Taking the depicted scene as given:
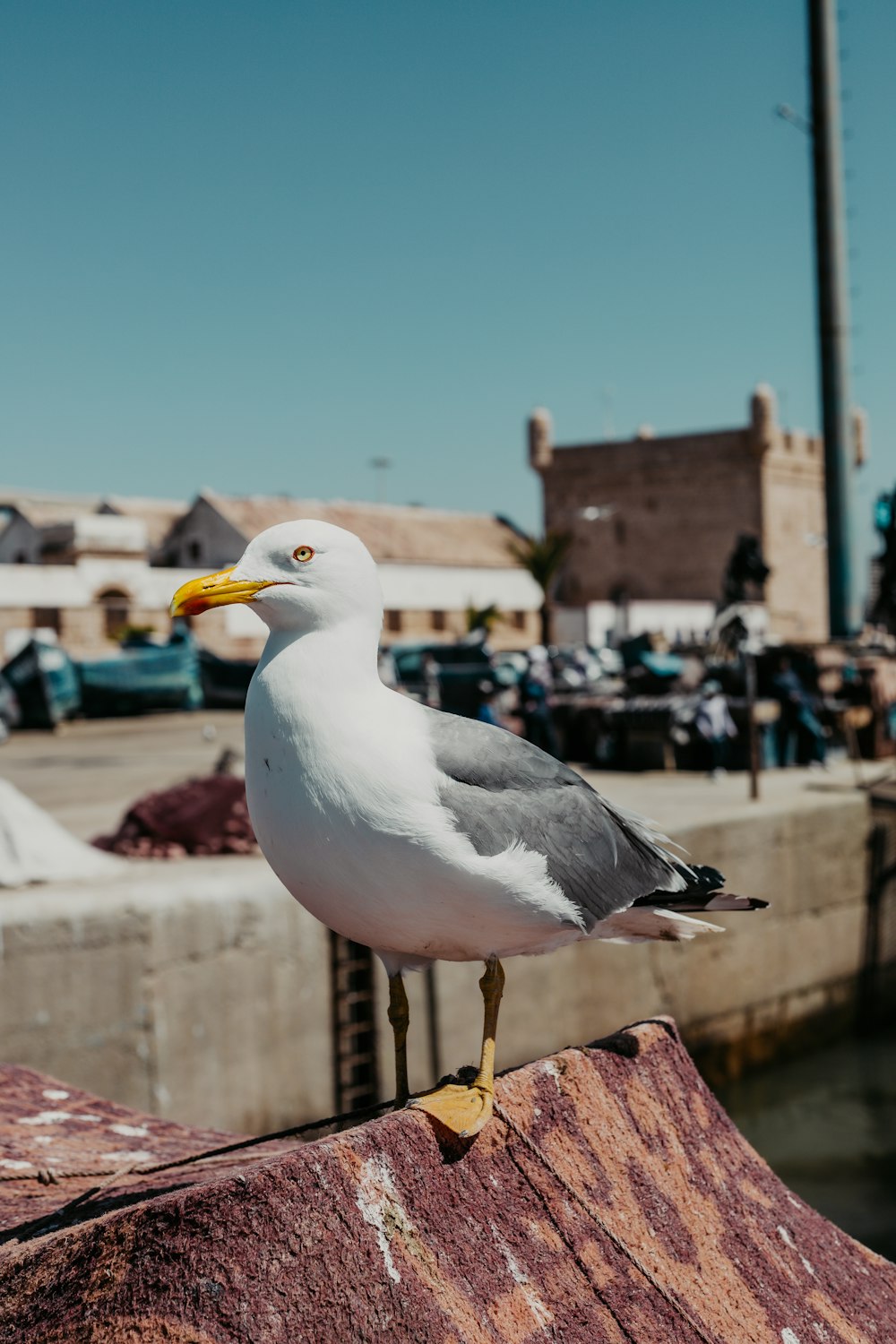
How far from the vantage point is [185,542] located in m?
47.2

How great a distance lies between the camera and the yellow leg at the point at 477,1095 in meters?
2.72

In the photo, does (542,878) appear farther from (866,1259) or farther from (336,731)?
(866,1259)

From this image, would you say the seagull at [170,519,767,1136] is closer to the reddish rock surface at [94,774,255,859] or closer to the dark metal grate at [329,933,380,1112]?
the dark metal grate at [329,933,380,1112]

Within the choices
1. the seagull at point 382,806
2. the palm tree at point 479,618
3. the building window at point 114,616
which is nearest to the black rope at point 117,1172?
the seagull at point 382,806

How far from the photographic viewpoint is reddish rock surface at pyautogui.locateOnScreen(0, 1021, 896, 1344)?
8.02 ft

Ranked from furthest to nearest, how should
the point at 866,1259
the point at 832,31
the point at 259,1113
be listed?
the point at 832,31 → the point at 259,1113 → the point at 866,1259

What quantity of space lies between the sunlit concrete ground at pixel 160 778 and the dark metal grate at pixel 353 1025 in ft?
10.3

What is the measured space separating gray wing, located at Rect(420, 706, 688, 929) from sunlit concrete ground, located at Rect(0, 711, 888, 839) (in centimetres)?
729

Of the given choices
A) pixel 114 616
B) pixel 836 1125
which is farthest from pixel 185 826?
pixel 114 616

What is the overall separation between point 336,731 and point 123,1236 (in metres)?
1.06

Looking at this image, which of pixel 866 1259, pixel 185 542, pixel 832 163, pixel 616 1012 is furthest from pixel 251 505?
pixel 866 1259

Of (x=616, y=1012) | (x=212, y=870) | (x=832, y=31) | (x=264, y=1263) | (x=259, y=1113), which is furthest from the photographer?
(x=832, y=31)

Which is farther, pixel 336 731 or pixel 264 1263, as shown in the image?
pixel 336 731

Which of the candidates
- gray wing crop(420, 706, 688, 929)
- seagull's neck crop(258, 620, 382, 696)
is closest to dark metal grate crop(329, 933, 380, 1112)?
gray wing crop(420, 706, 688, 929)
